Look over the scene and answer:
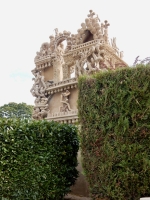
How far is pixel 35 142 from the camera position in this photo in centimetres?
620

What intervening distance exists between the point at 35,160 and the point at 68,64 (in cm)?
786

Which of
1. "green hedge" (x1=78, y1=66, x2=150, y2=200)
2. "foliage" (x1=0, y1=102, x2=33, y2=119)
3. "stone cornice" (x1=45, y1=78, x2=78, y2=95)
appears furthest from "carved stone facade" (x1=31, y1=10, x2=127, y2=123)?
"foliage" (x1=0, y1=102, x2=33, y2=119)

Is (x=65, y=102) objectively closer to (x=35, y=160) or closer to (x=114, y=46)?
(x=114, y=46)

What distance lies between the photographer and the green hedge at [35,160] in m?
5.59

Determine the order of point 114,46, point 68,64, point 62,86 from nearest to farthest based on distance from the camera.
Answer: point 62,86 → point 114,46 → point 68,64

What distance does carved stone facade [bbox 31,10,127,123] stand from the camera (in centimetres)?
1063

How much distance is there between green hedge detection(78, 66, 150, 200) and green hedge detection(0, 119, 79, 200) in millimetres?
1287

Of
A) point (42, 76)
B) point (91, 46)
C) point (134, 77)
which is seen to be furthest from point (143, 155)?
point (42, 76)

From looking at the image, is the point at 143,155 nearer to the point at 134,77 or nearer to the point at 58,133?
the point at 134,77

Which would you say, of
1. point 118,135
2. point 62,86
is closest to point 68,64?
point 62,86

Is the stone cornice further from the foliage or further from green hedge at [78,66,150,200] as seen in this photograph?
the foliage

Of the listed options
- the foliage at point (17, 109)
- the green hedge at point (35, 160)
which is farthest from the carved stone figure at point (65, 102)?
the foliage at point (17, 109)

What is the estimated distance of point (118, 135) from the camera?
5047mm

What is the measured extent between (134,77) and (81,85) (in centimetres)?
144
